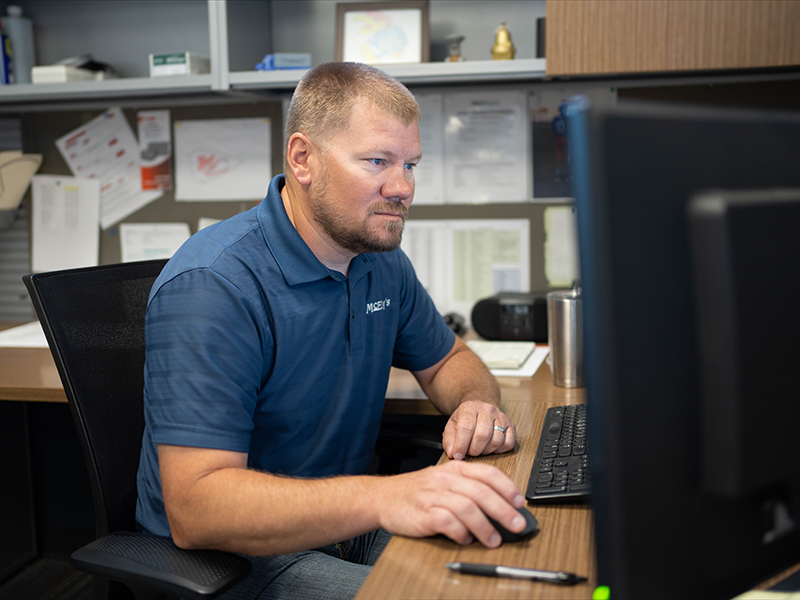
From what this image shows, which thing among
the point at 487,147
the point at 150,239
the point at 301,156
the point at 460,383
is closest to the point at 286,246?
the point at 301,156

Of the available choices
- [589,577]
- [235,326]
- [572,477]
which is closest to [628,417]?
[589,577]

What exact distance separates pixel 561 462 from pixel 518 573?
0.86ft

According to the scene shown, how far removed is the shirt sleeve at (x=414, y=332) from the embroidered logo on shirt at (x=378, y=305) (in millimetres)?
78

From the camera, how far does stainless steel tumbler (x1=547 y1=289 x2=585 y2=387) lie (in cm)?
132

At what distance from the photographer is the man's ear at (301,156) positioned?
3.63 ft

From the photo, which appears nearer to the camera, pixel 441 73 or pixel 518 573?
pixel 518 573

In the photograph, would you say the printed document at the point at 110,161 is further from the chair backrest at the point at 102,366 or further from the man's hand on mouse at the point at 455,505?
the man's hand on mouse at the point at 455,505

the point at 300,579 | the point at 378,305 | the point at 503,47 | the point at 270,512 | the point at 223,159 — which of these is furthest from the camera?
the point at 223,159

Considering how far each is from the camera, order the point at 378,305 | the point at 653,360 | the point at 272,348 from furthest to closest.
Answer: the point at 378,305 < the point at 272,348 < the point at 653,360

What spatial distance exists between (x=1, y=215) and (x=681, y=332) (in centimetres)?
218

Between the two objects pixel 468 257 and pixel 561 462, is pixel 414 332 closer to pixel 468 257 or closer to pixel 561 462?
pixel 561 462

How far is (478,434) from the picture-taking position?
0.97 meters

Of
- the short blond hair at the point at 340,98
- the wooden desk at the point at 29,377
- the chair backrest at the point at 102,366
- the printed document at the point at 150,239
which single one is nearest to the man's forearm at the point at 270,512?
the chair backrest at the point at 102,366

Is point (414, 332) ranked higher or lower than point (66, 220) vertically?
lower
